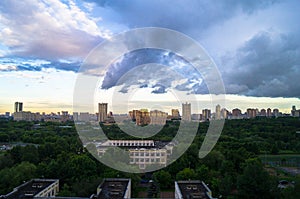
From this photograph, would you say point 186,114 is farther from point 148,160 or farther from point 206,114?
point 206,114

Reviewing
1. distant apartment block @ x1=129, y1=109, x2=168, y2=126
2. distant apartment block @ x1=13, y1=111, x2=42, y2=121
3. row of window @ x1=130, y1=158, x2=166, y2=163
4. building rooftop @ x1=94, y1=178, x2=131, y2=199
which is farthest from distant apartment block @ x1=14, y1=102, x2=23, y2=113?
building rooftop @ x1=94, y1=178, x2=131, y2=199

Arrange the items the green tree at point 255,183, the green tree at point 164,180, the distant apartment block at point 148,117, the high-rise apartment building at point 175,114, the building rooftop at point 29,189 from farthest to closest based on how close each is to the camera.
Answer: the high-rise apartment building at point 175,114, the distant apartment block at point 148,117, the green tree at point 164,180, the green tree at point 255,183, the building rooftop at point 29,189

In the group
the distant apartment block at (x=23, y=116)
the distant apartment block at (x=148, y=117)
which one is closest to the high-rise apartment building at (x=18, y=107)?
the distant apartment block at (x=23, y=116)

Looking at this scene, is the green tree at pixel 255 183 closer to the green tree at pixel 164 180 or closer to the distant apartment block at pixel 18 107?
the green tree at pixel 164 180

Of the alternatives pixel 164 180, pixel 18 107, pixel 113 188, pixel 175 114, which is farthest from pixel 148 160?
pixel 18 107

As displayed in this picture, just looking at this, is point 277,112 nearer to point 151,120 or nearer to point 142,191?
point 151,120

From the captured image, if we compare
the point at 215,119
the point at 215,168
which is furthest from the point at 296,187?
the point at 215,119
